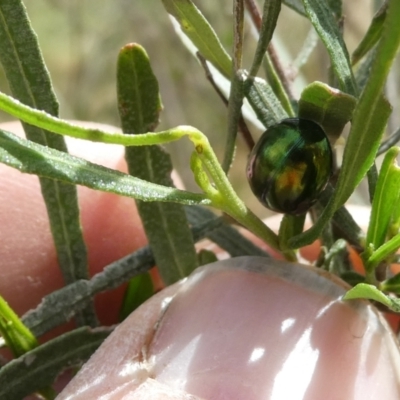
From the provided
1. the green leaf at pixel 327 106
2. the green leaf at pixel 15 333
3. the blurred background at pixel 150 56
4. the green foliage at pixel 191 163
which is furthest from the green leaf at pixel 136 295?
the blurred background at pixel 150 56

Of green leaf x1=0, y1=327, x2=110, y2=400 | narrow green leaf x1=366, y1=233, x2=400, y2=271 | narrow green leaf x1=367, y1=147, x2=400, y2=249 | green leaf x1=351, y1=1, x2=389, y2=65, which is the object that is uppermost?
green leaf x1=351, y1=1, x2=389, y2=65

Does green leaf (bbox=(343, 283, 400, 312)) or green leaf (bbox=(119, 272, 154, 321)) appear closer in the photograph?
green leaf (bbox=(343, 283, 400, 312))

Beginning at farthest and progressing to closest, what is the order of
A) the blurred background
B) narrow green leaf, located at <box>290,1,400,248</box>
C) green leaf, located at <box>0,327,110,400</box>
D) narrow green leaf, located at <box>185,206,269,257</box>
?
the blurred background → narrow green leaf, located at <box>185,206,269,257</box> → green leaf, located at <box>0,327,110,400</box> → narrow green leaf, located at <box>290,1,400,248</box>

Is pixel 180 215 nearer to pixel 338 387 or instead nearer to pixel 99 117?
pixel 338 387

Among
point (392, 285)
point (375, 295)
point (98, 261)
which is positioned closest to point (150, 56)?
point (98, 261)

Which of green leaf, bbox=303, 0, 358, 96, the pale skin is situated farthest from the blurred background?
green leaf, bbox=303, 0, 358, 96

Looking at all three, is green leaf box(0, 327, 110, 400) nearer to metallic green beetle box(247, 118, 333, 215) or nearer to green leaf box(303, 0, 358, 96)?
metallic green beetle box(247, 118, 333, 215)

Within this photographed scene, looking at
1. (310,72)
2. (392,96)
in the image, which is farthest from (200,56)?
(310,72)

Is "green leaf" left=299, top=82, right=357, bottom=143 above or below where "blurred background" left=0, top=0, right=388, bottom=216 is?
below
